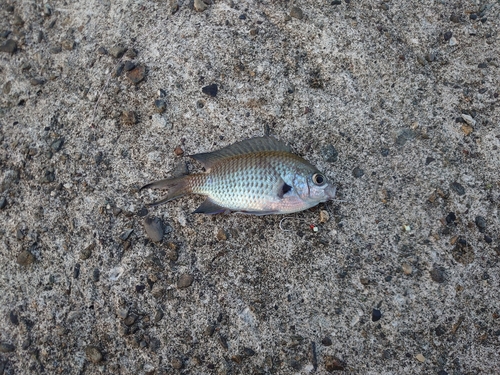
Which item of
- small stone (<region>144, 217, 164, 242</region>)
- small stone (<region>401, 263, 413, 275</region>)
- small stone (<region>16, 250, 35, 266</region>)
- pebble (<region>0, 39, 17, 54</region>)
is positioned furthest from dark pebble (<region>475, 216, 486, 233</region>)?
pebble (<region>0, 39, 17, 54</region>)

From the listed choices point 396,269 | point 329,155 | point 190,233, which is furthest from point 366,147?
point 190,233

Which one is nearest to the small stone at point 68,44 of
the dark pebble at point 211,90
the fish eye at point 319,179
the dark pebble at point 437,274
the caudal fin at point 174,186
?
the dark pebble at point 211,90

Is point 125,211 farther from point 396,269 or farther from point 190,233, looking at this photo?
point 396,269

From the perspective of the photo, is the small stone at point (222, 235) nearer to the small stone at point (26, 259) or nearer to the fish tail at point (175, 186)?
the fish tail at point (175, 186)

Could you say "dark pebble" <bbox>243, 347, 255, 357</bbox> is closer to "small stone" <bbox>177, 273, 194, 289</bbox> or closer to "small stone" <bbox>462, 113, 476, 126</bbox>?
"small stone" <bbox>177, 273, 194, 289</bbox>

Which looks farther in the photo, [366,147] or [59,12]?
[59,12]

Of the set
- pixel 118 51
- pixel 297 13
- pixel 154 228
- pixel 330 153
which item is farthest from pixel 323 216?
pixel 118 51
